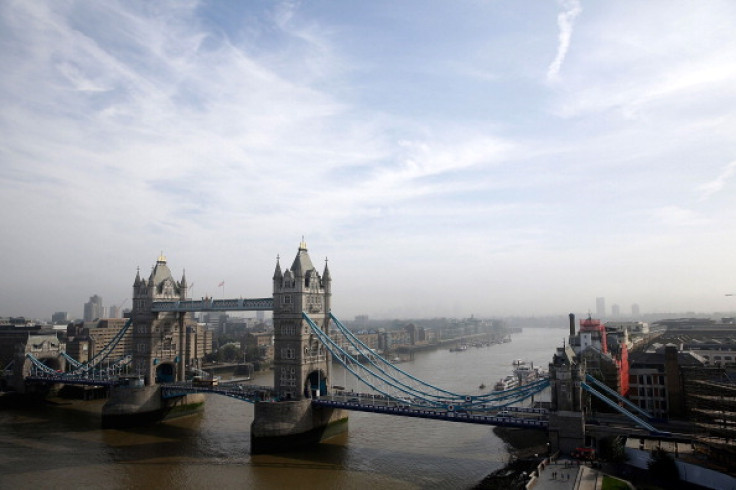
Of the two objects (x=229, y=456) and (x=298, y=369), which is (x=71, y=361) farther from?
(x=298, y=369)

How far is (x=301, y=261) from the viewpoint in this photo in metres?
56.2

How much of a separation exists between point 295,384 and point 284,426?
5411mm

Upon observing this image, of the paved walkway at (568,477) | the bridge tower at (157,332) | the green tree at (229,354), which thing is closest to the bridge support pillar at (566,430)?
the paved walkway at (568,477)

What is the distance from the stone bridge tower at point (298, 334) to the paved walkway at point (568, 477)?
2598 centimetres

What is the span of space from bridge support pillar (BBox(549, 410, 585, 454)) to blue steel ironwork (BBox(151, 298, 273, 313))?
30627mm

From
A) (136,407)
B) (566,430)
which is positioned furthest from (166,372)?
(566,430)

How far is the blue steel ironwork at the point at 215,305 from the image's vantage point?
58.5 meters

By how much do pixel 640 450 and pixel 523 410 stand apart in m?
8.94

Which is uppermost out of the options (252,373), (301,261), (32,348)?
(301,261)

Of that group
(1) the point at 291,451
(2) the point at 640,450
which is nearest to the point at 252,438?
(1) the point at 291,451

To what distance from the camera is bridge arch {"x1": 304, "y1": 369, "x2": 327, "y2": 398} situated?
53750 mm

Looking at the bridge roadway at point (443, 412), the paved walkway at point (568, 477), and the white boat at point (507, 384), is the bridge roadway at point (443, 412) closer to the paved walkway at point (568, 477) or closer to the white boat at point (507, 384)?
the paved walkway at point (568, 477)

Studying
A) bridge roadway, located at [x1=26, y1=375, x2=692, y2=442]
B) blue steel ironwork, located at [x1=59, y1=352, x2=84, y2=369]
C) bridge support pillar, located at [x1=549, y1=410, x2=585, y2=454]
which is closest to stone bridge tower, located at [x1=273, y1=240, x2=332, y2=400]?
bridge roadway, located at [x1=26, y1=375, x2=692, y2=442]

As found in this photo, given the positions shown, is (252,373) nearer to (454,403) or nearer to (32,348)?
(32,348)
